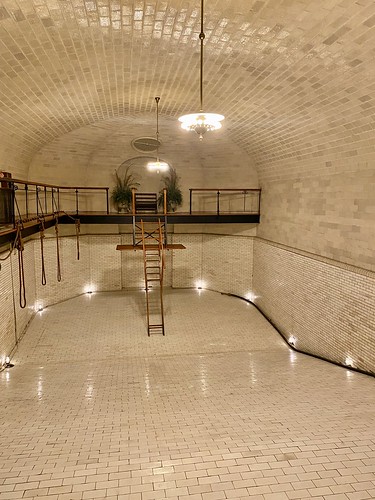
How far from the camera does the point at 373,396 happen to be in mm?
5609

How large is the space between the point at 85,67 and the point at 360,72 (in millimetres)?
4321

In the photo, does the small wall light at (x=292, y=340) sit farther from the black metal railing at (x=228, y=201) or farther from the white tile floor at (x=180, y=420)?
the black metal railing at (x=228, y=201)

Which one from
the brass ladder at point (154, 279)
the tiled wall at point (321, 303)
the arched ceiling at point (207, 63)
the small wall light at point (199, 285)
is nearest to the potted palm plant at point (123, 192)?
the brass ladder at point (154, 279)

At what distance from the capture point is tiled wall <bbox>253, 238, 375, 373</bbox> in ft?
22.2

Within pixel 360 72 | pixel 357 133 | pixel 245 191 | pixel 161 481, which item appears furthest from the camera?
pixel 245 191

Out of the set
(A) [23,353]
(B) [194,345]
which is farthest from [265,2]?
(A) [23,353]

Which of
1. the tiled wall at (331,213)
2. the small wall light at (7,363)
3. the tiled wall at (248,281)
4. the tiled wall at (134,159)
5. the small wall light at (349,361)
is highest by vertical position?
the tiled wall at (134,159)

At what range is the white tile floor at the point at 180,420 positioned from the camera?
349 cm

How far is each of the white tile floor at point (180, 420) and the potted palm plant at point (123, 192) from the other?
5723mm

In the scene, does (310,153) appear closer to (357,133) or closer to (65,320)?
(357,133)

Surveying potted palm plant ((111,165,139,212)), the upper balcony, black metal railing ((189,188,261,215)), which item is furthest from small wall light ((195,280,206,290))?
potted palm plant ((111,165,139,212))

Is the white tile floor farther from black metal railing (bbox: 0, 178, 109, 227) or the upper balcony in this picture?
the upper balcony

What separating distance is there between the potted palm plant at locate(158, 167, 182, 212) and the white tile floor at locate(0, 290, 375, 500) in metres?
6.07

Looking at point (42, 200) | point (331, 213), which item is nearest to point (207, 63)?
point (331, 213)
